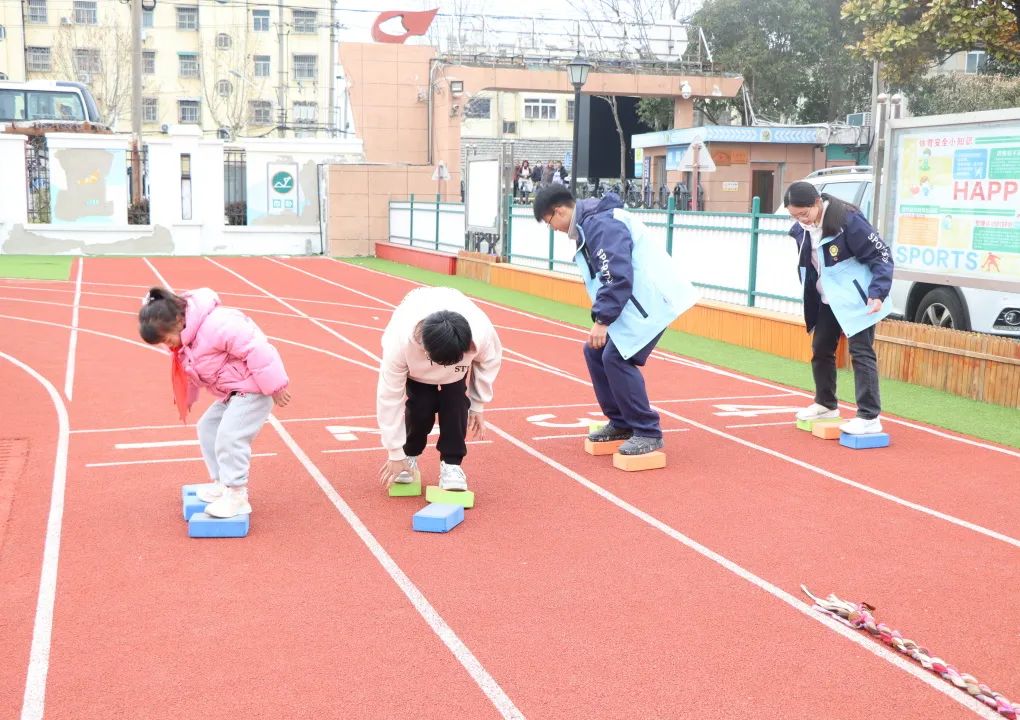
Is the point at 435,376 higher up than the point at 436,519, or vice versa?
the point at 435,376

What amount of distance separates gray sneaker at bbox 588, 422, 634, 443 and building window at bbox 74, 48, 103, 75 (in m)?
61.9

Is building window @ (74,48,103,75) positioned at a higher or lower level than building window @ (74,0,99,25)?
lower

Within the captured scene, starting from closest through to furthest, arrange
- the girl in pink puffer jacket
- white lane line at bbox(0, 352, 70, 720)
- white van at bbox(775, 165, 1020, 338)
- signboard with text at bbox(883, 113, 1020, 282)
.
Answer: white lane line at bbox(0, 352, 70, 720), the girl in pink puffer jacket, signboard with text at bbox(883, 113, 1020, 282), white van at bbox(775, 165, 1020, 338)

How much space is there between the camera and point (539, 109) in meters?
74.4

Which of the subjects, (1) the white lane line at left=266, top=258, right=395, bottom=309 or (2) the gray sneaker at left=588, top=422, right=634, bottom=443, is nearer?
(2) the gray sneaker at left=588, top=422, right=634, bottom=443

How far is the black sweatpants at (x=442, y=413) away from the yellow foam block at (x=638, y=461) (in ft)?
3.96

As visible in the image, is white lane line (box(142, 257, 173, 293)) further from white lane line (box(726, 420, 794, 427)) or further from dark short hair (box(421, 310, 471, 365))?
dark short hair (box(421, 310, 471, 365))

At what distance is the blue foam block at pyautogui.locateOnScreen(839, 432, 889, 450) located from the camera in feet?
26.0

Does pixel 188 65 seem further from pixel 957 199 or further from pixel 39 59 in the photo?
pixel 957 199

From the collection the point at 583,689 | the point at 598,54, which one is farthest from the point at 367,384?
the point at 598,54

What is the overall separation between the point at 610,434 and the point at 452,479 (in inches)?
65.2

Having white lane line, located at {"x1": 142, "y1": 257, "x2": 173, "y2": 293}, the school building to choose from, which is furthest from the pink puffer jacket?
the school building

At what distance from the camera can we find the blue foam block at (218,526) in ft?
19.1

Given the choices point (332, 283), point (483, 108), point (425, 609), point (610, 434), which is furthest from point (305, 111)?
point (425, 609)
